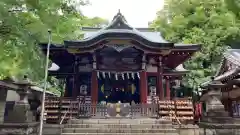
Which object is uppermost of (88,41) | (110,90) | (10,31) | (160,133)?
(88,41)

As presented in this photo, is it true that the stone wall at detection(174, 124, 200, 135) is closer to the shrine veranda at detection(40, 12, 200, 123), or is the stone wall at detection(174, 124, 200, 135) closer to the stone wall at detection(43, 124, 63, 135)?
the shrine veranda at detection(40, 12, 200, 123)

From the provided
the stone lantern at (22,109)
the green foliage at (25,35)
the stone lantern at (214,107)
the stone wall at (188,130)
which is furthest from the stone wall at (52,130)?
the stone lantern at (214,107)

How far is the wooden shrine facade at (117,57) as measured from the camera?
14.7 m

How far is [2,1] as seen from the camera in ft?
23.6

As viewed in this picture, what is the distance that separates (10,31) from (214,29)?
67.1ft

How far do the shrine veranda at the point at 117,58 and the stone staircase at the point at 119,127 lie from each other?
251 cm

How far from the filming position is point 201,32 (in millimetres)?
23688

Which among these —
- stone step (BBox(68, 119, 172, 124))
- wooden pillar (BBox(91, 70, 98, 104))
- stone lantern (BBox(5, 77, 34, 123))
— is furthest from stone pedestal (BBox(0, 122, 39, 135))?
wooden pillar (BBox(91, 70, 98, 104))

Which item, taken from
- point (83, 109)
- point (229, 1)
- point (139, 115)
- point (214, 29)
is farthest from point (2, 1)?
point (214, 29)

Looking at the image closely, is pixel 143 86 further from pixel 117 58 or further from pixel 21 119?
pixel 21 119

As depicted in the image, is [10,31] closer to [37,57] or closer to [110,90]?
[37,57]

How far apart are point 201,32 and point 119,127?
52.0 feet

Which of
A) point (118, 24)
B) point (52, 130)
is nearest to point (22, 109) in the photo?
point (52, 130)

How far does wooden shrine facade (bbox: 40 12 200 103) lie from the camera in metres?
14.7
